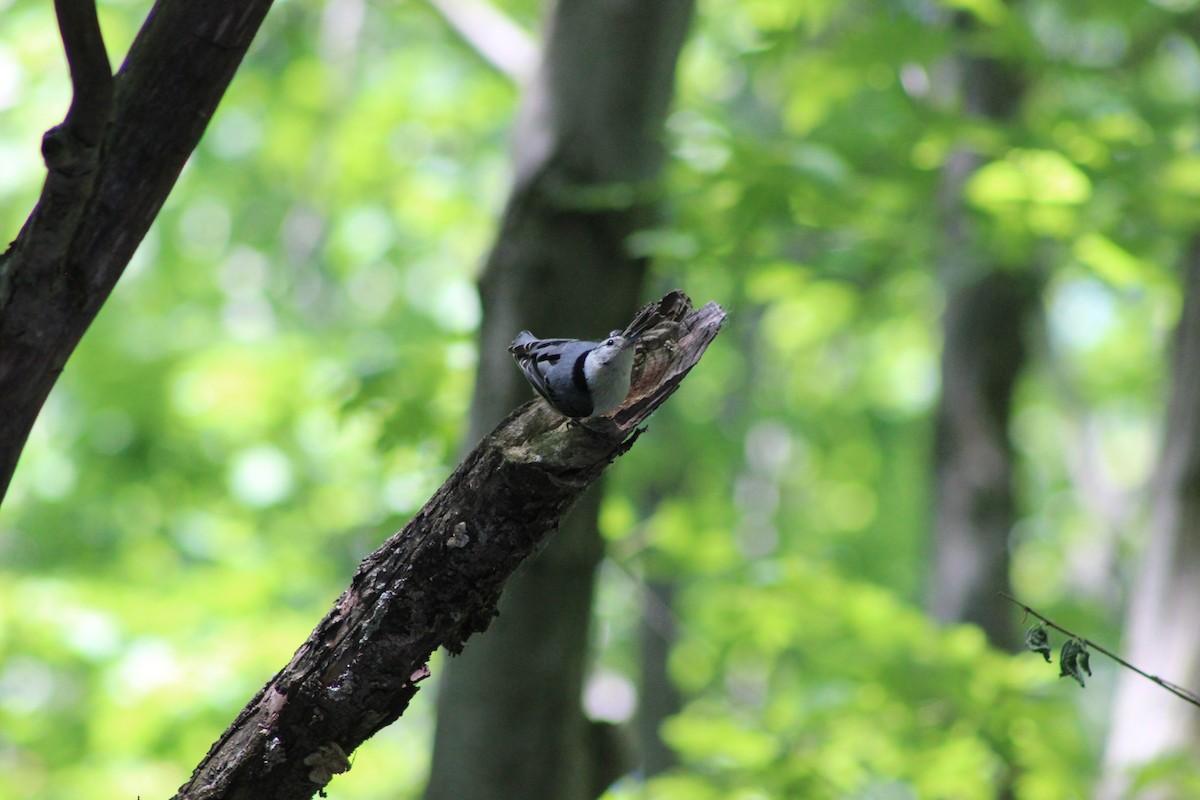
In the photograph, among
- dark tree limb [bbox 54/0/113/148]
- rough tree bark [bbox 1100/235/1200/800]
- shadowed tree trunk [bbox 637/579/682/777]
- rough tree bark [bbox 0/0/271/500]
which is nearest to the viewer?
dark tree limb [bbox 54/0/113/148]

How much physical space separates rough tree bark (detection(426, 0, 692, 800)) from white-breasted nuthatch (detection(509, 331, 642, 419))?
1453 mm

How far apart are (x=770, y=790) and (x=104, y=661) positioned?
322cm

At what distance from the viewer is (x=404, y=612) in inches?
63.3

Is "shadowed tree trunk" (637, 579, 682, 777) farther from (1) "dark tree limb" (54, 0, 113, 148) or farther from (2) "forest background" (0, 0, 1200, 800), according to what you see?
(1) "dark tree limb" (54, 0, 113, 148)

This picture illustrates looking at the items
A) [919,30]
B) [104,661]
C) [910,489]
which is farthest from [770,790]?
[910,489]

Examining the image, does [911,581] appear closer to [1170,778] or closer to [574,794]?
[1170,778]

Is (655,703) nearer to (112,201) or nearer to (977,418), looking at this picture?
(977,418)

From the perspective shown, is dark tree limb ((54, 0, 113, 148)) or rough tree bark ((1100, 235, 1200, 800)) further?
rough tree bark ((1100, 235, 1200, 800))

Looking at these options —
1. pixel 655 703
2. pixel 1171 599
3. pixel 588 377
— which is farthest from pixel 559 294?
pixel 655 703

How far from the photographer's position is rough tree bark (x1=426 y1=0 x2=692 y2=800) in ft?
10.9

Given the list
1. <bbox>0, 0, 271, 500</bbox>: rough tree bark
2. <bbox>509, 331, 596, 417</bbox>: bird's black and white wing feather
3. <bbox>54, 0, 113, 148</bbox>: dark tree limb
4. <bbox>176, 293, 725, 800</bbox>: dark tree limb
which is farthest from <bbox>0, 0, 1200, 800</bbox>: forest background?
<bbox>54, 0, 113, 148</bbox>: dark tree limb

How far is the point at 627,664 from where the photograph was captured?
39.8 ft

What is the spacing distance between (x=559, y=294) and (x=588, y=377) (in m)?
1.77

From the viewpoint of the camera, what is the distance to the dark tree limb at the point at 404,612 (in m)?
1.59
